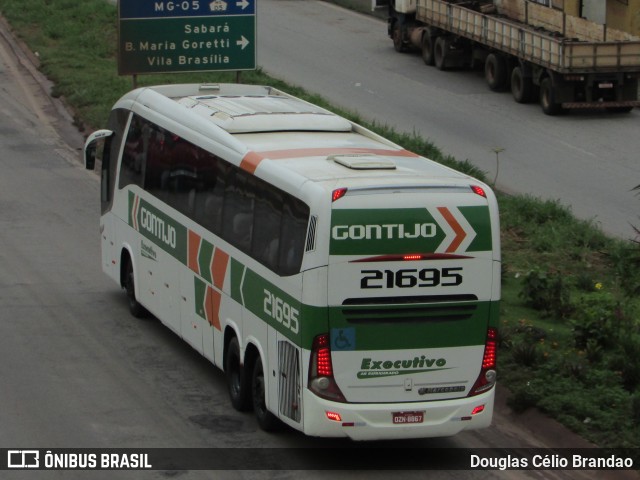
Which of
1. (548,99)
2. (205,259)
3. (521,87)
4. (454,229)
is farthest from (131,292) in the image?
(521,87)

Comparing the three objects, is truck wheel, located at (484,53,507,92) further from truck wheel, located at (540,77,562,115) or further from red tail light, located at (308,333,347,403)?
red tail light, located at (308,333,347,403)

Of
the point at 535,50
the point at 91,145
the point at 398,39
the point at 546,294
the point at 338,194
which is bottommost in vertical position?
the point at 398,39

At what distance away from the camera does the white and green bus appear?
12.5 m

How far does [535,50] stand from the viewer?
32906mm

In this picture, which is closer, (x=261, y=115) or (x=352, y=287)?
(x=352, y=287)

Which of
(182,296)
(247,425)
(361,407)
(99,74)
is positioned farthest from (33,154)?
(361,407)

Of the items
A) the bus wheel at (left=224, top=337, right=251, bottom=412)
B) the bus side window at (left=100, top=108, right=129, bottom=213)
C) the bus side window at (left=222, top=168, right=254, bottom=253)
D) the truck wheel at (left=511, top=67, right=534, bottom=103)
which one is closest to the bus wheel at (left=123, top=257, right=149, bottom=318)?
the bus side window at (left=100, top=108, right=129, bottom=213)

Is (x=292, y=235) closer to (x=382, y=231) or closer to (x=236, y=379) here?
(x=382, y=231)

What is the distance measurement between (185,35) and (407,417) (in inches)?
546

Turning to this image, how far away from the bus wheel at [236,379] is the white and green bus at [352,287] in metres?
0.02

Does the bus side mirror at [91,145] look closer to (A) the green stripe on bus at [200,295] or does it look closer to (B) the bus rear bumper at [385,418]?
(A) the green stripe on bus at [200,295]

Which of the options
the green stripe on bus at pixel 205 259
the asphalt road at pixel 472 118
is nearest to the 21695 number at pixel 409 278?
the green stripe on bus at pixel 205 259

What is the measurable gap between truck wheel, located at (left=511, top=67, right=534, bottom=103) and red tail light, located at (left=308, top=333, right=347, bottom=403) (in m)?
22.7

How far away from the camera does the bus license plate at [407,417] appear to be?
502 inches
